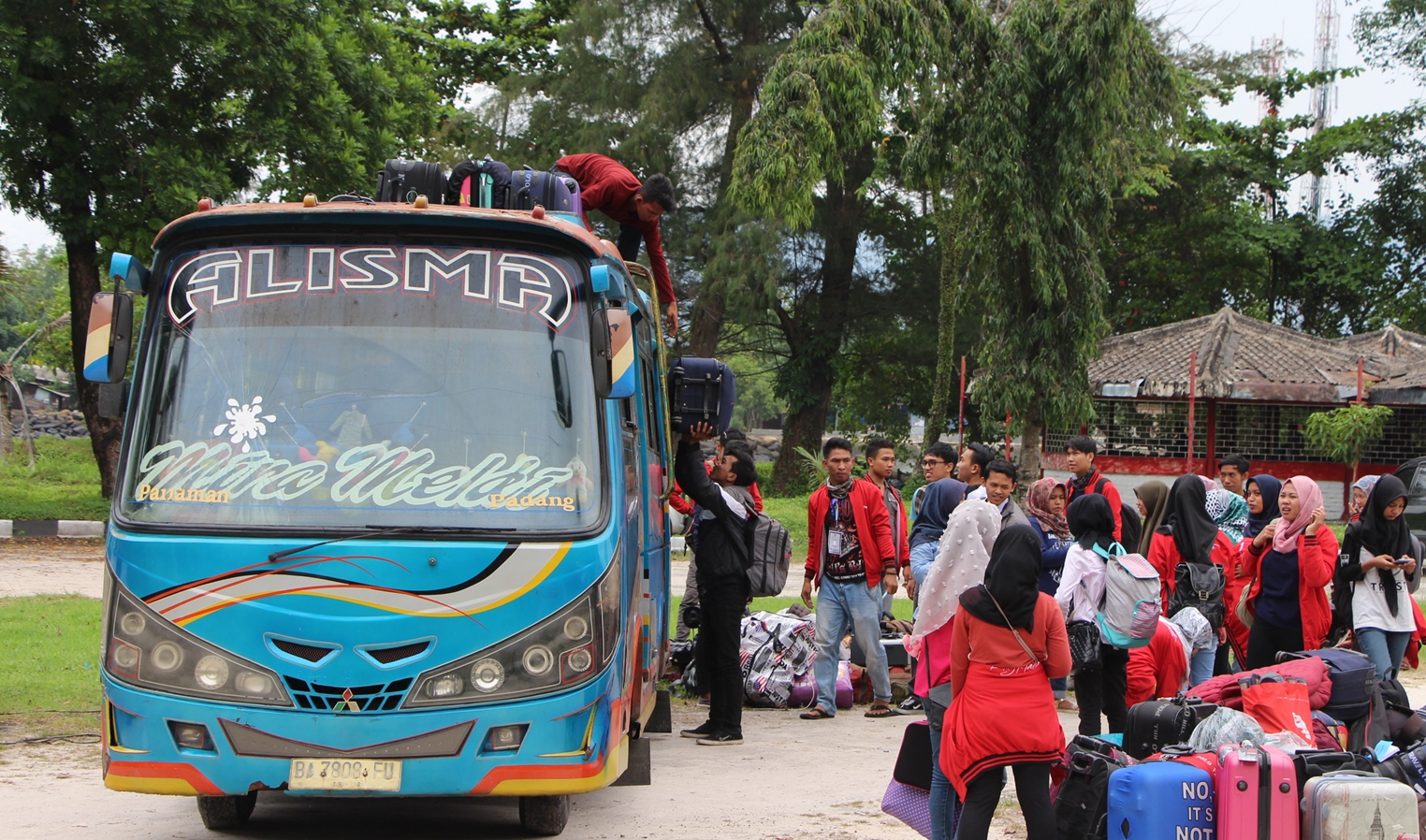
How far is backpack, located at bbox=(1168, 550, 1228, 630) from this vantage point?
7.81m

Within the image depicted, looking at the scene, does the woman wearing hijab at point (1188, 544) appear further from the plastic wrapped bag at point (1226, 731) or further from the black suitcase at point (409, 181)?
the black suitcase at point (409, 181)

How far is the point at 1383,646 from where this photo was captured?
7320mm

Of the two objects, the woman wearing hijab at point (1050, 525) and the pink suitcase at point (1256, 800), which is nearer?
the pink suitcase at point (1256, 800)

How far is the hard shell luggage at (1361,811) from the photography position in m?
4.75

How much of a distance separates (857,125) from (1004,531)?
49.3 feet

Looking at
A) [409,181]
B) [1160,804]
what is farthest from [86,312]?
[1160,804]

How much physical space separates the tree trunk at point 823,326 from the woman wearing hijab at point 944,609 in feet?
80.7

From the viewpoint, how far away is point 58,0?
1700 cm

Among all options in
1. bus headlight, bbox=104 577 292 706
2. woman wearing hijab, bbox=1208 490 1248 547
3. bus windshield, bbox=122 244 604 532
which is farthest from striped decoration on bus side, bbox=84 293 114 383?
woman wearing hijab, bbox=1208 490 1248 547

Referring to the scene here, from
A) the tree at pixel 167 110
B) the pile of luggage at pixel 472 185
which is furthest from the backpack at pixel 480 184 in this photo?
the tree at pixel 167 110

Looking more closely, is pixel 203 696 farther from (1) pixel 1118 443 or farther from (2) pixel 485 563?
(1) pixel 1118 443

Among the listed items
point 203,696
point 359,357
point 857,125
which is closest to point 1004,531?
point 359,357

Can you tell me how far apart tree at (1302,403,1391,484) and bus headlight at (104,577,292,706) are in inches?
905

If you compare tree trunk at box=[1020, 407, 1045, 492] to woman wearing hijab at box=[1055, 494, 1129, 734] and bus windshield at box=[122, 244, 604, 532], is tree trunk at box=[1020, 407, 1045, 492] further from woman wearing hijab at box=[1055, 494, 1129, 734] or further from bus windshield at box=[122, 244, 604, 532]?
bus windshield at box=[122, 244, 604, 532]
